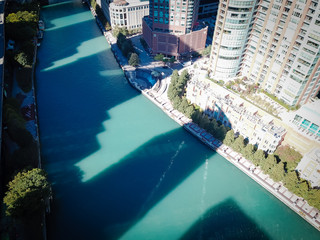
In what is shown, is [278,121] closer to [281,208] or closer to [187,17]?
A: [281,208]

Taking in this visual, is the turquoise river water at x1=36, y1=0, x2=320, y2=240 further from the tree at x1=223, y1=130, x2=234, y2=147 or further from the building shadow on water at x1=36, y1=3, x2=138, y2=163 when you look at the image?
the tree at x1=223, y1=130, x2=234, y2=147

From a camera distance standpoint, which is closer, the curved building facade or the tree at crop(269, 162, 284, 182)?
the tree at crop(269, 162, 284, 182)

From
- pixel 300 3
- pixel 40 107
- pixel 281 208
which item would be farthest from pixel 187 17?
pixel 281 208

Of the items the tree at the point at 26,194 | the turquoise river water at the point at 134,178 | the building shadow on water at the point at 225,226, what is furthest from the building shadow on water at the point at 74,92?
the building shadow on water at the point at 225,226

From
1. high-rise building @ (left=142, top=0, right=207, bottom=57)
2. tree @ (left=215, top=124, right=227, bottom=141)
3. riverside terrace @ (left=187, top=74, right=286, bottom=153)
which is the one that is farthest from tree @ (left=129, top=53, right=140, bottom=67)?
tree @ (left=215, top=124, right=227, bottom=141)

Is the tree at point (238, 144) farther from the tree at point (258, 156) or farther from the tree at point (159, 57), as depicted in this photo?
the tree at point (159, 57)
